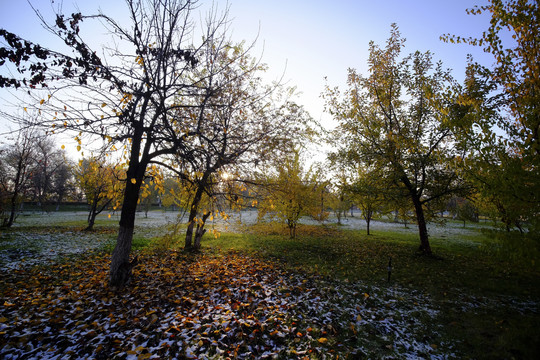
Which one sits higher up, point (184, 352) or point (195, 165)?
point (195, 165)

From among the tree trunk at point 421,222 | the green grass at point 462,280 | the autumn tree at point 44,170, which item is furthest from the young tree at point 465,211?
the autumn tree at point 44,170

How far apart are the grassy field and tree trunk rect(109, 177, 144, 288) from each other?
1.56 feet

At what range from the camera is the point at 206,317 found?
4.75 metres

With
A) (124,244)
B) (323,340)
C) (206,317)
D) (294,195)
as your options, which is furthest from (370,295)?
(294,195)

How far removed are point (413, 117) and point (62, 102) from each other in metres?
15.1

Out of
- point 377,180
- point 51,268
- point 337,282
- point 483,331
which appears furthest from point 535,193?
point 51,268

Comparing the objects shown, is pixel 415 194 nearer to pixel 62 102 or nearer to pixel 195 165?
pixel 195 165

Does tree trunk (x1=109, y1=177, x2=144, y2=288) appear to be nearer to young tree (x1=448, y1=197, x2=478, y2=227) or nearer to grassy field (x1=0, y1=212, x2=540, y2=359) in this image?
grassy field (x1=0, y1=212, x2=540, y2=359)

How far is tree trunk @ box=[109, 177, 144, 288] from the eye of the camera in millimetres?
6281

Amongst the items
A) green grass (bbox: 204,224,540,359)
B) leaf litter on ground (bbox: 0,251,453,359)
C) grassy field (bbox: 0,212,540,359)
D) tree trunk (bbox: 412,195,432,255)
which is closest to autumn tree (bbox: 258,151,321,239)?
green grass (bbox: 204,224,540,359)

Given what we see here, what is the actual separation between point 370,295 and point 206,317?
195 inches

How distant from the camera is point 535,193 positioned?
10.9 feet

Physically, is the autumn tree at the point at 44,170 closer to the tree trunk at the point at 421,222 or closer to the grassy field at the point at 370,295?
the grassy field at the point at 370,295

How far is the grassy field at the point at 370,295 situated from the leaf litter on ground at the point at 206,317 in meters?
0.04
